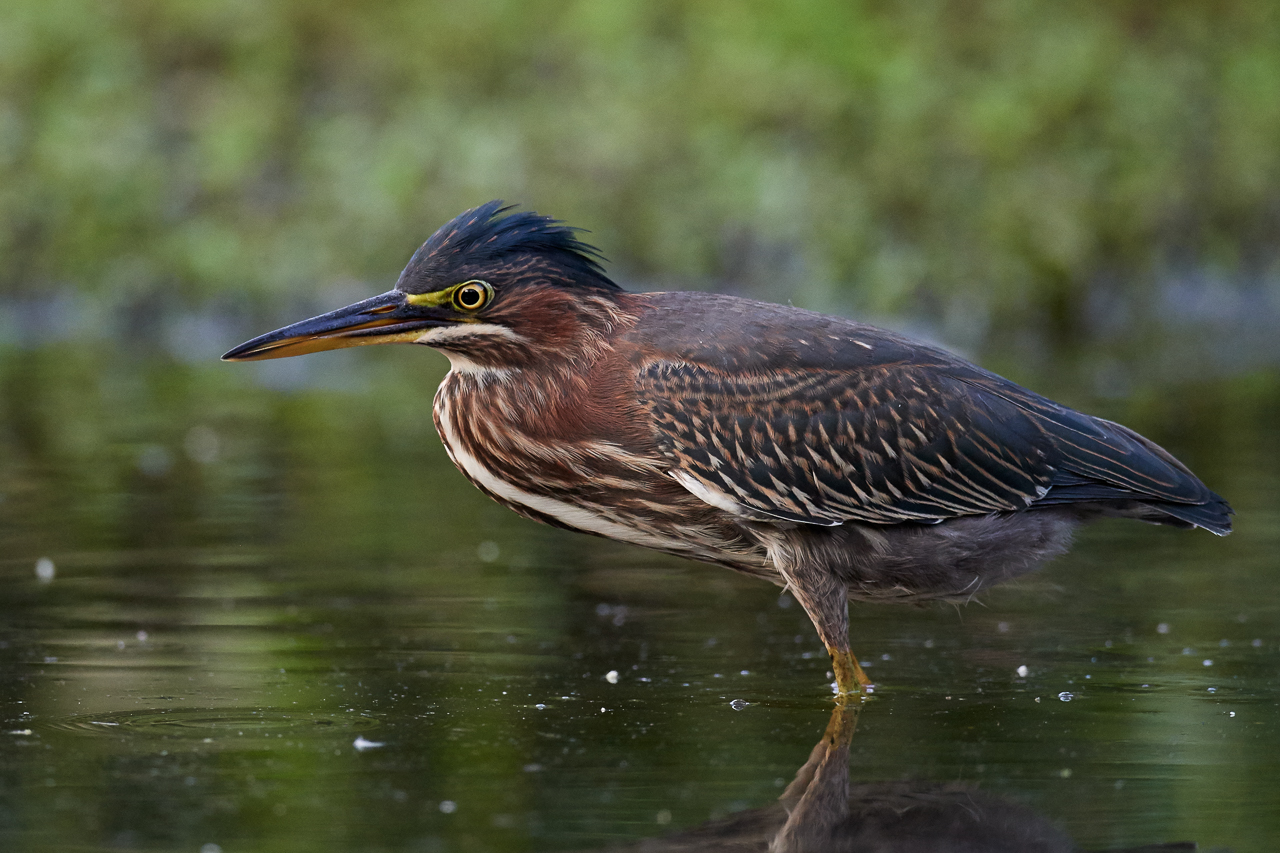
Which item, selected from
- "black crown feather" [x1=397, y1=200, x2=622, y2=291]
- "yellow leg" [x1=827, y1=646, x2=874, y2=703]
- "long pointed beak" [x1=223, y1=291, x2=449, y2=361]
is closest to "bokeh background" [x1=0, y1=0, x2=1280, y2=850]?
"yellow leg" [x1=827, y1=646, x2=874, y2=703]

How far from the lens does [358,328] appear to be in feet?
20.1

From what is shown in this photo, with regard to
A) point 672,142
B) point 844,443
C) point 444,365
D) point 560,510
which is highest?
point 672,142

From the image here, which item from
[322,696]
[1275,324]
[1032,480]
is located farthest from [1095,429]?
[1275,324]

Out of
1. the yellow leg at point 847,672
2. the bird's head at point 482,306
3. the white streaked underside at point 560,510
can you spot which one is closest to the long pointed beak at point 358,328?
the bird's head at point 482,306

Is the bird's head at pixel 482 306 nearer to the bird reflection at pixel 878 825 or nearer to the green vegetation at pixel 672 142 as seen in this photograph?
the bird reflection at pixel 878 825

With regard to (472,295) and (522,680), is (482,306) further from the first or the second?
(522,680)

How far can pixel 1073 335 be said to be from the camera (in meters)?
18.9

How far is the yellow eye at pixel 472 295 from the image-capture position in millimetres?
6180

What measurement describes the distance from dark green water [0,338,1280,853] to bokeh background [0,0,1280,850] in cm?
3

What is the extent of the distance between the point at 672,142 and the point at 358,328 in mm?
13840

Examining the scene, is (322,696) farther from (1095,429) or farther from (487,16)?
(487,16)

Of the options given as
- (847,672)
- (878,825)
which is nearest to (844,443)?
(847,672)

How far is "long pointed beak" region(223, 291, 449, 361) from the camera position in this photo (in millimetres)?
6137

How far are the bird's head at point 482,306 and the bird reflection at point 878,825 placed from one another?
194 centimetres
